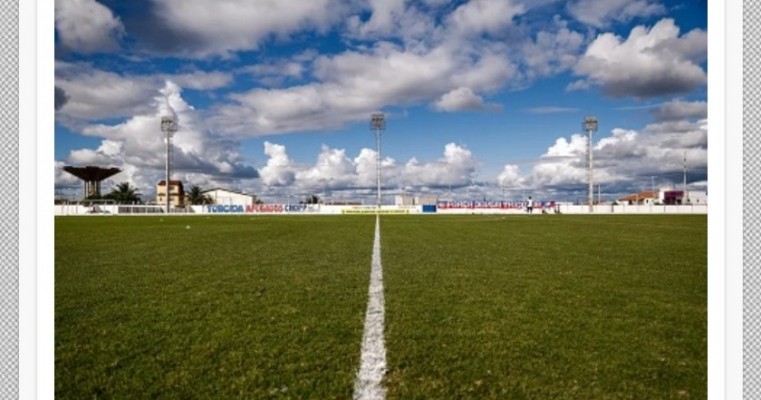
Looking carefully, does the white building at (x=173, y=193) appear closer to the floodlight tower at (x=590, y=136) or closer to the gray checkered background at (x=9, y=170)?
the floodlight tower at (x=590, y=136)

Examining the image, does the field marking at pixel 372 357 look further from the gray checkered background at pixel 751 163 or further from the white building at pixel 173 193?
the white building at pixel 173 193

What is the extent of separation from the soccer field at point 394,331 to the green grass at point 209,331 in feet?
0.04

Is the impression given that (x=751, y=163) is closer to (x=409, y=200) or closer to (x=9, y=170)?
(x=9, y=170)

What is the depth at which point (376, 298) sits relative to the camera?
4.64m

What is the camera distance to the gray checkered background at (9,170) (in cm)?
298

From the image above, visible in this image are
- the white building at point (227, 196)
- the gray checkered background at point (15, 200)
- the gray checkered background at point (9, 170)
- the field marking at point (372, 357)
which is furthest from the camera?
the white building at point (227, 196)

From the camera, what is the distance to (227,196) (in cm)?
10150

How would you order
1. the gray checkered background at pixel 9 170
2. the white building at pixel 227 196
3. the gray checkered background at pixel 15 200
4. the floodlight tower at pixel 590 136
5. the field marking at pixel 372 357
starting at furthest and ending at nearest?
the white building at pixel 227 196 < the floodlight tower at pixel 590 136 < the gray checkered background at pixel 9 170 < the gray checkered background at pixel 15 200 < the field marking at pixel 372 357

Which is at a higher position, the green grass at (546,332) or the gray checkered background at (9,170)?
the gray checkered background at (9,170)

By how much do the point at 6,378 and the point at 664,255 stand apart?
31.0 ft

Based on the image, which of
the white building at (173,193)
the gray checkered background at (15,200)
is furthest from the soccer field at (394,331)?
the white building at (173,193)

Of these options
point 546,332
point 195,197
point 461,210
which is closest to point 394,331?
point 546,332

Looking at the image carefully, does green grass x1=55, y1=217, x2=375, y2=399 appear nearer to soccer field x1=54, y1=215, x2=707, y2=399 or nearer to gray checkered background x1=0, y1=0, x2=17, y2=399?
soccer field x1=54, y1=215, x2=707, y2=399

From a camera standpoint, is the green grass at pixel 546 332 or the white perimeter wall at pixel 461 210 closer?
the green grass at pixel 546 332
